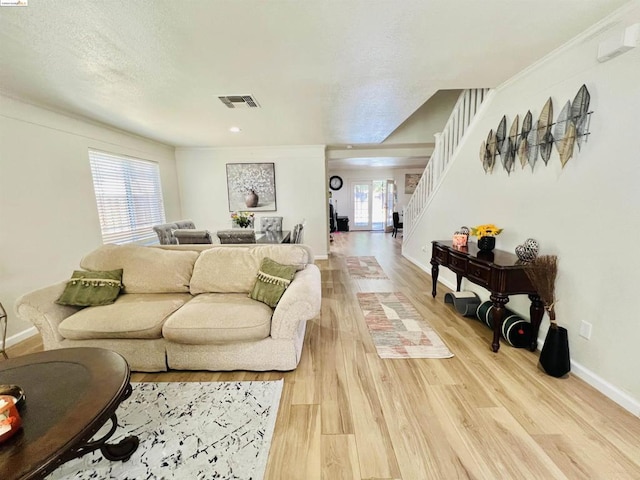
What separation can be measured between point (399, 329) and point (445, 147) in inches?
112

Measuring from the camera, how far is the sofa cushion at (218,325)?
1974 mm

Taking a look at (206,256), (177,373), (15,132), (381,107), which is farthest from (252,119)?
(177,373)

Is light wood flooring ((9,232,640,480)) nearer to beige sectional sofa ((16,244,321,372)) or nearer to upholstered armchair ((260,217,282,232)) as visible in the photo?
beige sectional sofa ((16,244,321,372))

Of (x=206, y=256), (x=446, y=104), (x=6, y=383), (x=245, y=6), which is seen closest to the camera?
(x=6, y=383)

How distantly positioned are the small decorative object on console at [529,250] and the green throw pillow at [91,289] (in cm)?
349

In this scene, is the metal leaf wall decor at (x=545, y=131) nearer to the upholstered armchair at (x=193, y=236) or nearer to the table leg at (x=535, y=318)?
the table leg at (x=535, y=318)

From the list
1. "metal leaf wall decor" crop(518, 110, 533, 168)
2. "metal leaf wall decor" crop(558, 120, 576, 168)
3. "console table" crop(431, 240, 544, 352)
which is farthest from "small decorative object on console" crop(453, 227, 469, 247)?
"metal leaf wall decor" crop(558, 120, 576, 168)

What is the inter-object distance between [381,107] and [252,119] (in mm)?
1679

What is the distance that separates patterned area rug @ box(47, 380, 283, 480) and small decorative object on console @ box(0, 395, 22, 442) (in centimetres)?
59

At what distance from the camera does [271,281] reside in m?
2.29

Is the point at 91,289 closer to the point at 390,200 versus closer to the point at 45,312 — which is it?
the point at 45,312

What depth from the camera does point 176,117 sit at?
3441 mm

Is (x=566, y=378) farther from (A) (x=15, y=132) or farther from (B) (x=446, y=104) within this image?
(A) (x=15, y=132)

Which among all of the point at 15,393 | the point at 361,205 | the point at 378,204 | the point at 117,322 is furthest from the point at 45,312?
the point at 378,204
